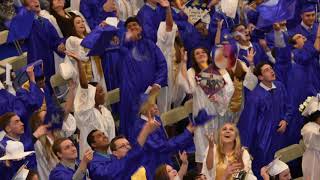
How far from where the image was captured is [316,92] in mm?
17125

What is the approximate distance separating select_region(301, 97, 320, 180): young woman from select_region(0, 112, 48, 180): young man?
10.5 ft

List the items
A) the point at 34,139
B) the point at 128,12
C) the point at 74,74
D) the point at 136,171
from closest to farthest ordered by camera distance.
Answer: the point at 136,171 → the point at 34,139 → the point at 74,74 → the point at 128,12

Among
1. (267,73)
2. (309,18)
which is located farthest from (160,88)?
(309,18)

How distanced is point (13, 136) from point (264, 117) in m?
3.22

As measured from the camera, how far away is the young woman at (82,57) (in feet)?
53.6

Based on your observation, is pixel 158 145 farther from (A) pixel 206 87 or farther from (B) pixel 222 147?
(A) pixel 206 87

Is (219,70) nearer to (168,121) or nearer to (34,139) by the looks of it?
(168,121)

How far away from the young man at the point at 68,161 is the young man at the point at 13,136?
50 centimetres

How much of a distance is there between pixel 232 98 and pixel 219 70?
514 mm

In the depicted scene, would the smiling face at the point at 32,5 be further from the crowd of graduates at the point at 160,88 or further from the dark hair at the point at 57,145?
the dark hair at the point at 57,145

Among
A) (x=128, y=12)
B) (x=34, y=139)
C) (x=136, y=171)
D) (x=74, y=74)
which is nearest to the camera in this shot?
(x=136, y=171)

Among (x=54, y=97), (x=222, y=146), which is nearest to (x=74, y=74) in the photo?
(x=54, y=97)

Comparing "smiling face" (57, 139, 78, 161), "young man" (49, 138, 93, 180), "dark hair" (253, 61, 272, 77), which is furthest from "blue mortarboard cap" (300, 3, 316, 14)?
"smiling face" (57, 139, 78, 161)

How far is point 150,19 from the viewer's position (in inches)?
661
